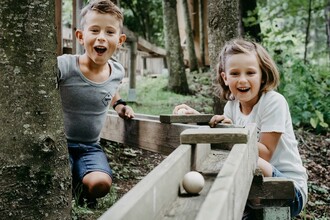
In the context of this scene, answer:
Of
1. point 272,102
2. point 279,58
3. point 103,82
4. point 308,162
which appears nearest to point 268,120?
point 272,102

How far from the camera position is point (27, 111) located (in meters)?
2.21

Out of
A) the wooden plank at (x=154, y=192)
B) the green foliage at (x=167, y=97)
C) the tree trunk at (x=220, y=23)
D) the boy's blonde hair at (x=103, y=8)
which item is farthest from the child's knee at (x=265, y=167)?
the green foliage at (x=167, y=97)

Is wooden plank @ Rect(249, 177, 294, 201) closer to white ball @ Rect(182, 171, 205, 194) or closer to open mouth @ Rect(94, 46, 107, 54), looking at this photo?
white ball @ Rect(182, 171, 205, 194)

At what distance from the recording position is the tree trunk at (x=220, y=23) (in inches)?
192

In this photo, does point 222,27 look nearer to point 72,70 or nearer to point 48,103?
point 72,70

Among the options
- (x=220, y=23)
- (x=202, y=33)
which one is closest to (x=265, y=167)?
(x=220, y=23)

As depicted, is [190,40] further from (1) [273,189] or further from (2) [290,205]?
(1) [273,189]

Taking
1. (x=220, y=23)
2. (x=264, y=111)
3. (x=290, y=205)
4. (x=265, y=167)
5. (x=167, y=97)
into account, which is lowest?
(x=290, y=205)

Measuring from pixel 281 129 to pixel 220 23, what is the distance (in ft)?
7.00

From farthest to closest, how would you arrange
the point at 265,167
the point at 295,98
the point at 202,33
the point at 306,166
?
the point at 202,33 → the point at 295,98 → the point at 306,166 → the point at 265,167

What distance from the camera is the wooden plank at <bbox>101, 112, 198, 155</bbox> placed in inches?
136

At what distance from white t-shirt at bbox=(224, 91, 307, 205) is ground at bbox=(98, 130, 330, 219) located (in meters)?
0.80

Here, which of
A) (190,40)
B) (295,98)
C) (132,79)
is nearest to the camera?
(295,98)

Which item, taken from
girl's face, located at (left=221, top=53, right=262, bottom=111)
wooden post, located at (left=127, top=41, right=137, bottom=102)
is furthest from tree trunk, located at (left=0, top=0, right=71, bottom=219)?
wooden post, located at (left=127, top=41, right=137, bottom=102)
